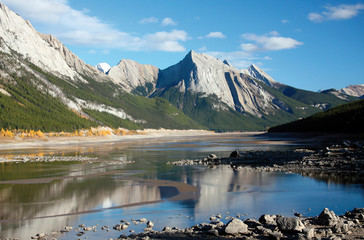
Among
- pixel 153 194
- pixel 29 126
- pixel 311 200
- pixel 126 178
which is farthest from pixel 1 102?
pixel 311 200

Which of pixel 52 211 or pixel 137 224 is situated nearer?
pixel 137 224

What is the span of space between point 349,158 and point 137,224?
42447 millimetres

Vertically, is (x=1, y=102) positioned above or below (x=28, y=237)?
above

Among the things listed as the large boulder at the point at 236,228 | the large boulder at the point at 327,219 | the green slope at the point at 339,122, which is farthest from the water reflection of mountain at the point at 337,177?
the green slope at the point at 339,122

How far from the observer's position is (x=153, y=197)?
1193 inches

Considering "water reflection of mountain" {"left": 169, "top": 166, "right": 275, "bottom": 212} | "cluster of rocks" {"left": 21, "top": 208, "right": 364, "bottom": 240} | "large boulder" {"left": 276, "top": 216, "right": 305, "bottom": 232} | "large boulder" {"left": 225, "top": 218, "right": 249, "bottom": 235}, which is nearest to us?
"cluster of rocks" {"left": 21, "top": 208, "right": 364, "bottom": 240}

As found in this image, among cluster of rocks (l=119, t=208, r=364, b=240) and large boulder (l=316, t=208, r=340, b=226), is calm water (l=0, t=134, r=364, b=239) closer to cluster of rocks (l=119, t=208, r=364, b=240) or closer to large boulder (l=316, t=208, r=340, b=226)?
cluster of rocks (l=119, t=208, r=364, b=240)

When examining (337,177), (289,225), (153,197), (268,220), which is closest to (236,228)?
(289,225)

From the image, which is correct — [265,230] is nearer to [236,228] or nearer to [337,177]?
[236,228]

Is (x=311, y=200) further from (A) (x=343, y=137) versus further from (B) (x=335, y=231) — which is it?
(A) (x=343, y=137)

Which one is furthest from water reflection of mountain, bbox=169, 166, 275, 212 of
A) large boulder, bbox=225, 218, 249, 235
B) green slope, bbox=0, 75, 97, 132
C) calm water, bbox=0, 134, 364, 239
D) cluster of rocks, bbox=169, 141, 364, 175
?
green slope, bbox=0, 75, 97, 132

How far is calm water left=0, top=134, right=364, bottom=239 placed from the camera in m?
22.8

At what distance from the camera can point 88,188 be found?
34562 mm

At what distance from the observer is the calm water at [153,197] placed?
74.7 feet
